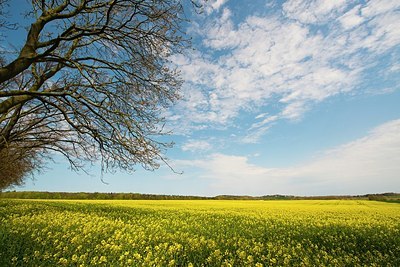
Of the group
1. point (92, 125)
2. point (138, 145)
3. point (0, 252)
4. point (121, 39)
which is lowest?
point (0, 252)

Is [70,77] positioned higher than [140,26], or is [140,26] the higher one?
[140,26]

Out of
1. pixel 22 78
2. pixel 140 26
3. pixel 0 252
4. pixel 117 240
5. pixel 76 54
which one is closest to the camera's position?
pixel 0 252

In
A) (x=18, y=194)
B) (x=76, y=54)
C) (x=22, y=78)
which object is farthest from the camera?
(x=18, y=194)

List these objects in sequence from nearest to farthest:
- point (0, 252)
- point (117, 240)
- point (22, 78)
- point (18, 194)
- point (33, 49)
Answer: point (0, 252) < point (117, 240) < point (33, 49) < point (22, 78) < point (18, 194)

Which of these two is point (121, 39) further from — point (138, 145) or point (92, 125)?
point (138, 145)

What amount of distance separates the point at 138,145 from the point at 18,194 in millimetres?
59883

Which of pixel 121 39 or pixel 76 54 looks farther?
pixel 76 54

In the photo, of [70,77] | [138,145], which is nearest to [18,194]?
[70,77]

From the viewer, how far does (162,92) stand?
1055 cm

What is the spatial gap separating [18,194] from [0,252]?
61.8 metres

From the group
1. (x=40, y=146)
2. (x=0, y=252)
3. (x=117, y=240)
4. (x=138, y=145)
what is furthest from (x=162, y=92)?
(x=40, y=146)

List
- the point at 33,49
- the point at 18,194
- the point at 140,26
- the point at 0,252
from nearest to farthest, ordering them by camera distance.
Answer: the point at 0,252, the point at 33,49, the point at 140,26, the point at 18,194

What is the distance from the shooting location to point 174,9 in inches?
370

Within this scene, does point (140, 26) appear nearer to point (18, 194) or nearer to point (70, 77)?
point (70, 77)
